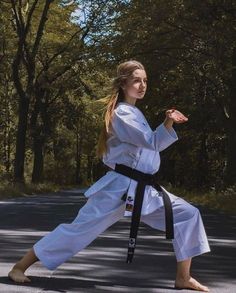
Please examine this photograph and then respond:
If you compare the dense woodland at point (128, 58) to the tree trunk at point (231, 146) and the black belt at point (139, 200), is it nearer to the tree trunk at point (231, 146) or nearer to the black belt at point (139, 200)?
the tree trunk at point (231, 146)

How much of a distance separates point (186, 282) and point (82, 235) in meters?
1.01

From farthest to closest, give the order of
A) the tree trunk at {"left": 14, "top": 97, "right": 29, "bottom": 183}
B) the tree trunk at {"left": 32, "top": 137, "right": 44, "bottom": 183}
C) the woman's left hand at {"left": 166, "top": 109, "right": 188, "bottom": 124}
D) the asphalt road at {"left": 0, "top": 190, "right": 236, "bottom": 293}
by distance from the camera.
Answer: the tree trunk at {"left": 32, "top": 137, "right": 44, "bottom": 183}
the tree trunk at {"left": 14, "top": 97, "right": 29, "bottom": 183}
the asphalt road at {"left": 0, "top": 190, "right": 236, "bottom": 293}
the woman's left hand at {"left": 166, "top": 109, "right": 188, "bottom": 124}

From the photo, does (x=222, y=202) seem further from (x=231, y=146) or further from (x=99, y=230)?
(x=99, y=230)

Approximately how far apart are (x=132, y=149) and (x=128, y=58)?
786 inches

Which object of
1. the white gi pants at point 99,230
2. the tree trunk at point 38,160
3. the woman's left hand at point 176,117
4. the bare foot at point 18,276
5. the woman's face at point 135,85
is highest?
the woman's face at point 135,85

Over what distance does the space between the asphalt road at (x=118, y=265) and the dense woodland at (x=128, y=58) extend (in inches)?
69.1

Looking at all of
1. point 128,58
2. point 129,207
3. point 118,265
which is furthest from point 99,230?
point 128,58

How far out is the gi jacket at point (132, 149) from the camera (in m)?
5.65

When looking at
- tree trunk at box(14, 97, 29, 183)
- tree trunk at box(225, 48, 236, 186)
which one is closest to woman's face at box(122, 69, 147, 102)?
tree trunk at box(225, 48, 236, 186)

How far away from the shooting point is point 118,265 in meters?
7.54

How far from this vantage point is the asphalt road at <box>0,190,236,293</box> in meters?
6.07

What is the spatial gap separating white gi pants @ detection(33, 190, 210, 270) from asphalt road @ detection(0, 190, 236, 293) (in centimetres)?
32

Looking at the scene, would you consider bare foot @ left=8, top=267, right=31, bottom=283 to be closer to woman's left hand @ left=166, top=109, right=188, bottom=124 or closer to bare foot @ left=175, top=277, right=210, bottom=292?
bare foot @ left=175, top=277, right=210, bottom=292

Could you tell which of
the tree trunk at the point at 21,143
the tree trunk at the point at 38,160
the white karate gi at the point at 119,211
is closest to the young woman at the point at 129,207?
the white karate gi at the point at 119,211
